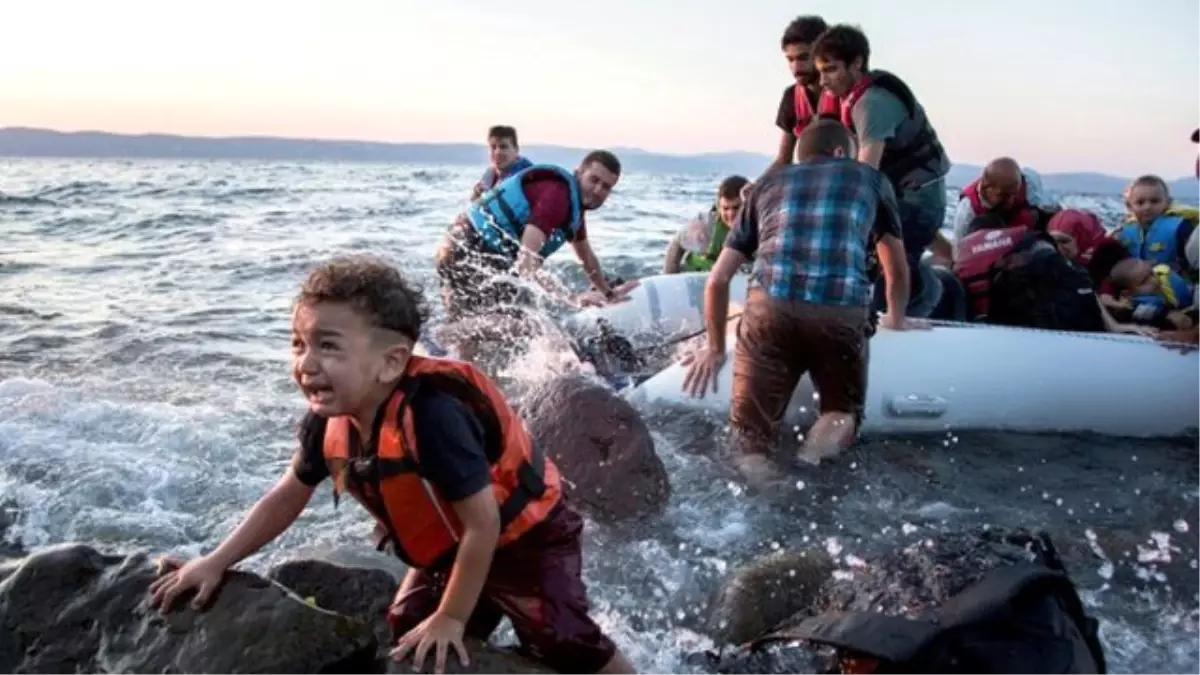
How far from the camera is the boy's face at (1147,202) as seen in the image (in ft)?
28.3

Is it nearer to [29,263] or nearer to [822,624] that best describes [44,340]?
[29,263]

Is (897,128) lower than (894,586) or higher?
higher

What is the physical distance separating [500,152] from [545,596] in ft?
22.4

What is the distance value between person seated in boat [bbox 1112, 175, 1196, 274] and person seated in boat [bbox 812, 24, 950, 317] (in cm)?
241

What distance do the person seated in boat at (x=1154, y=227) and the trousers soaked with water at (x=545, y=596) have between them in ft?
22.5

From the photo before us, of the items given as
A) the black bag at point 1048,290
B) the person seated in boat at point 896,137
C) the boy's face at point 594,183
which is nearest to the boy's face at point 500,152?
the boy's face at point 594,183

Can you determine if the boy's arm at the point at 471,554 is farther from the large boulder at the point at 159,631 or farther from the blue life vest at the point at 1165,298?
the blue life vest at the point at 1165,298

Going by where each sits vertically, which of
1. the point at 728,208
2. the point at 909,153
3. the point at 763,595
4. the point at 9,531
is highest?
the point at 909,153

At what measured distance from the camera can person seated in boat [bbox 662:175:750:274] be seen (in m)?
8.52

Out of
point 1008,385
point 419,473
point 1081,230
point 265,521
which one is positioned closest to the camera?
point 419,473

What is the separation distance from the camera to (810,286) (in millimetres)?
5496

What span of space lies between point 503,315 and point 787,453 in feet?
7.46

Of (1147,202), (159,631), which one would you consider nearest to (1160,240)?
(1147,202)

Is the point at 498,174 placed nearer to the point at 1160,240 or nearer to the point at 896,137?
the point at 896,137
